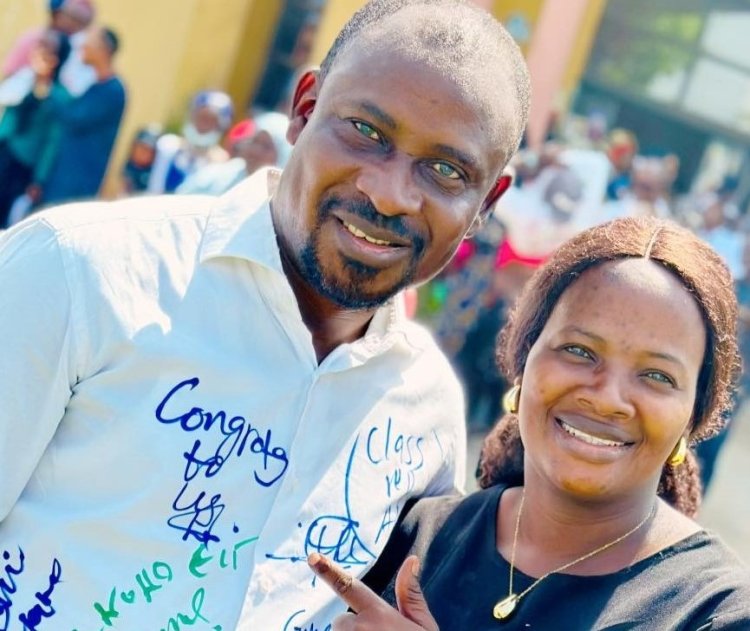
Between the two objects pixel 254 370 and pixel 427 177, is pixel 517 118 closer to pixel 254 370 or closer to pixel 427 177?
pixel 427 177

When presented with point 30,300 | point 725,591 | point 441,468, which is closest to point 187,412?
point 30,300

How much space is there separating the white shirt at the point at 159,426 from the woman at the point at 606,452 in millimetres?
229

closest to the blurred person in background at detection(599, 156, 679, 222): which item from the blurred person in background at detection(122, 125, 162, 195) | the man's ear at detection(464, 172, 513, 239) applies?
the blurred person in background at detection(122, 125, 162, 195)

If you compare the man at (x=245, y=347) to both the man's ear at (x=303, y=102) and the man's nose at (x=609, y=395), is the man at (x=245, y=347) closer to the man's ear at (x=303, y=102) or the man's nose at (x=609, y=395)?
the man's ear at (x=303, y=102)

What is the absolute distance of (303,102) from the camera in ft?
7.39

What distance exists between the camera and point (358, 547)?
2.22 m

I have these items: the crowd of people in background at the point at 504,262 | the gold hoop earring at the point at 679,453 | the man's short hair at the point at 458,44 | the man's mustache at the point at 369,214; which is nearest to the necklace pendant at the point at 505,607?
the gold hoop earring at the point at 679,453

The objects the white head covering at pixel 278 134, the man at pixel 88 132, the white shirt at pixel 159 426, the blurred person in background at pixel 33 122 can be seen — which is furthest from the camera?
the blurred person in background at pixel 33 122

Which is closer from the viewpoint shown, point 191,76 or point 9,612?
point 9,612

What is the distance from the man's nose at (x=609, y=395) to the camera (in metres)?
2.12

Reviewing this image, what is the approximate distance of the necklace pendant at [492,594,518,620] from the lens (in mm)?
2139

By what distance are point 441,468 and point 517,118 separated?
2.55 feet

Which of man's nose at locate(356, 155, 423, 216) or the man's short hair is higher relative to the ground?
the man's short hair

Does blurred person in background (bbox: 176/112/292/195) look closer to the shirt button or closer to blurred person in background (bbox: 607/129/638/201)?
the shirt button
